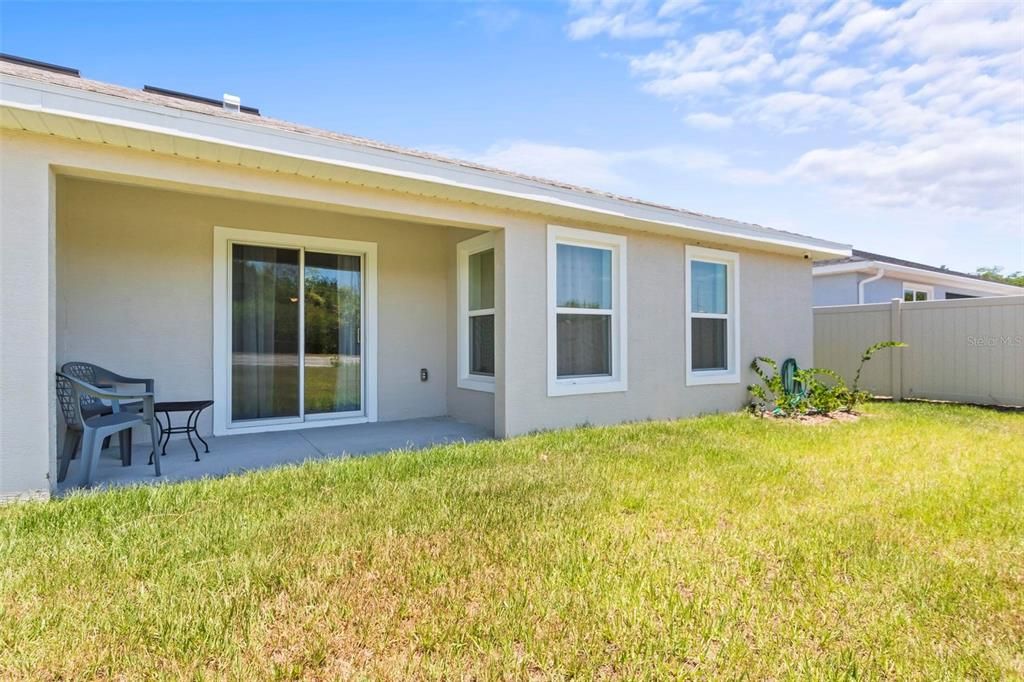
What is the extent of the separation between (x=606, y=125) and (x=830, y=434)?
618 cm

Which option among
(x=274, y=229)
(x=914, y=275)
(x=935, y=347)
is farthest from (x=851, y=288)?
(x=274, y=229)

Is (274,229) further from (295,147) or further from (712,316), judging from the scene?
(712,316)

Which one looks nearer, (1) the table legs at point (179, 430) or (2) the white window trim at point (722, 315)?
(1) the table legs at point (179, 430)

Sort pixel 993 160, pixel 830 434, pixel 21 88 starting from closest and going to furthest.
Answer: pixel 21 88 → pixel 830 434 → pixel 993 160

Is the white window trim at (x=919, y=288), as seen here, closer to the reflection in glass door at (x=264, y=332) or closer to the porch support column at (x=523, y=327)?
the porch support column at (x=523, y=327)

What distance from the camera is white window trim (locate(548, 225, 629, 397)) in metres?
6.14

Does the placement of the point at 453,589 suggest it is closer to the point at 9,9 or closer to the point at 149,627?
the point at 149,627

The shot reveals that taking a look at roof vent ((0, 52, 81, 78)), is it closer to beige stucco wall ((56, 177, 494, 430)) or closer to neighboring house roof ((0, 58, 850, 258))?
neighboring house roof ((0, 58, 850, 258))

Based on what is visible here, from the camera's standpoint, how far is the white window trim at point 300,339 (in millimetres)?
5816

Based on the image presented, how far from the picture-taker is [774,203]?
1166 centimetres

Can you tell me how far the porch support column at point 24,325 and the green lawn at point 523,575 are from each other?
34 centimetres

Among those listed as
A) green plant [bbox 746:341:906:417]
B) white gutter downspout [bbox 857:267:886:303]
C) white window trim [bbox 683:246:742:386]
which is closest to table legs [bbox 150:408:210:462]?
white window trim [bbox 683:246:742:386]

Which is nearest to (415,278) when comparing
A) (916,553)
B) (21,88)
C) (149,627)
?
(21,88)

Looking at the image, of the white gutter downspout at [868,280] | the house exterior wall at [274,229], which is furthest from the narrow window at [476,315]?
the white gutter downspout at [868,280]
